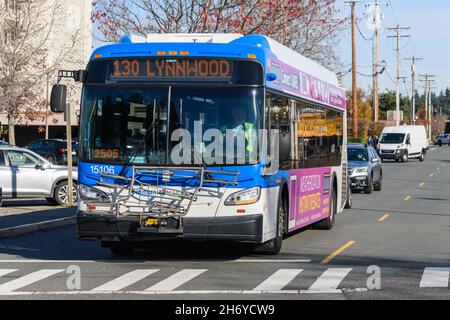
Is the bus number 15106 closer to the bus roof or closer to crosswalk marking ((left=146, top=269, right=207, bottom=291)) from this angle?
the bus roof

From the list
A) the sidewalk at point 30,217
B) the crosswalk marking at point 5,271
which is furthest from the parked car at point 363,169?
the crosswalk marking at point 5,271

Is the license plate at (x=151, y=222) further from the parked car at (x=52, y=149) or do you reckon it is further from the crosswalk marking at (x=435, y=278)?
the parked car at (x=52, y=149)

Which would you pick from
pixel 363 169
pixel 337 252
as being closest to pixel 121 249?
pixel 337 252

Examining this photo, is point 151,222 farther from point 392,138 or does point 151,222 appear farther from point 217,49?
point 392,138

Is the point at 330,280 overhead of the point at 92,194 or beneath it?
beneath

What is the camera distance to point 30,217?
2083 cm

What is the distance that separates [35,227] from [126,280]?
7.14 metres

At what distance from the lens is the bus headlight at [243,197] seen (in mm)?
13031

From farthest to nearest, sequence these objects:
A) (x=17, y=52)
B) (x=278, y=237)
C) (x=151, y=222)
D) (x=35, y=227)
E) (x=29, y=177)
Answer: (x=17, y=52)
(x=29, y=177)
(x=35, y=227)
(x=278, y=237)
(x=151, y=222)

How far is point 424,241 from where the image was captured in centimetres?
1716

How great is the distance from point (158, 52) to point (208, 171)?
186 centimetres

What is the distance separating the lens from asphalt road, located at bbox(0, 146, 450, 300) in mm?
10961

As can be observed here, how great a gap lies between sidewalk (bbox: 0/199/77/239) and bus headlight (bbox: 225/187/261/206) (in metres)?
6.04

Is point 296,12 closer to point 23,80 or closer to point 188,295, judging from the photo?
point 23,80
